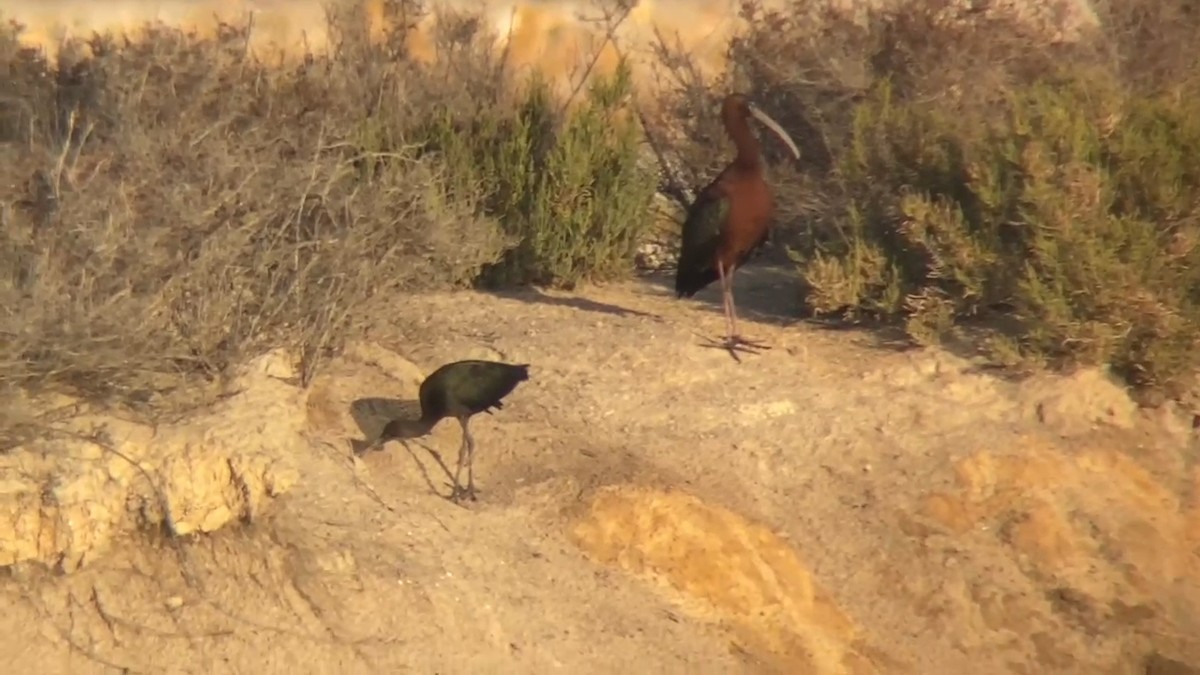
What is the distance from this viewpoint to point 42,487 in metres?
6.44

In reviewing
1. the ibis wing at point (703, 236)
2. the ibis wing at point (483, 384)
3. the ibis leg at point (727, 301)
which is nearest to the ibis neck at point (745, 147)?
the ibis wing at point (703, 236)

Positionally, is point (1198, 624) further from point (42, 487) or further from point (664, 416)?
point (42, 487)

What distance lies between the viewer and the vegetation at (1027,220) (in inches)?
351

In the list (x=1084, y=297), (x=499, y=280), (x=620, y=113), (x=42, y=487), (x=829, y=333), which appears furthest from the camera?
(x=620, y=113)

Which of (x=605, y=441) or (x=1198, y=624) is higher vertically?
(x=605, y=441)

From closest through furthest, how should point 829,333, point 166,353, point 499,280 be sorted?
point 166,353
point 829,333
point 499,280

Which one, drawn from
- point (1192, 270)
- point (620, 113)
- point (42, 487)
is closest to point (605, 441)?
point (42, 487)

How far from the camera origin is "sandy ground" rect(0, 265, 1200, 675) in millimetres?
6559

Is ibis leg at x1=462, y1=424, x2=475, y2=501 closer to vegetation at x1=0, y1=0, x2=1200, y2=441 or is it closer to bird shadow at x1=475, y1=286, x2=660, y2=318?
vegetation at x1=0, y1=0, x2=1200, y2=441

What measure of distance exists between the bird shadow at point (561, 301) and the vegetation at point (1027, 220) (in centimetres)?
105

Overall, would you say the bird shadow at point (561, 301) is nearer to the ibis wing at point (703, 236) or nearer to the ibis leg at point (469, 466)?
the ibis wing at point (703, 236)

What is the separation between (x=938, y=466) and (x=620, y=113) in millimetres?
4835

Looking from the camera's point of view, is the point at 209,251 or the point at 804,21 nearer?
the point at 209,251

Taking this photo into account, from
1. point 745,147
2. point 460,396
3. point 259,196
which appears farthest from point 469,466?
point 745,147
